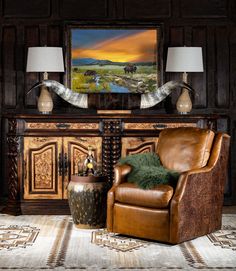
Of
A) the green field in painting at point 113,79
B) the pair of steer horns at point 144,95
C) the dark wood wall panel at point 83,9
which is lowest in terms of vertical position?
the pair of steer horns at point 144,95

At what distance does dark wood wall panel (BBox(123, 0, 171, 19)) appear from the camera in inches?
271

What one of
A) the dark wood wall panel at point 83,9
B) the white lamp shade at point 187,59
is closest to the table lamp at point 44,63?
the dark wood wall panel at point 83,9

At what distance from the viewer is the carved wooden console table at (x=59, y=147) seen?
6242 millimetres

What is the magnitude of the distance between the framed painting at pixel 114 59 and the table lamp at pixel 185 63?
0.35 m

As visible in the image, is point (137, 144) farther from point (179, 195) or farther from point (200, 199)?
point (179, 195)

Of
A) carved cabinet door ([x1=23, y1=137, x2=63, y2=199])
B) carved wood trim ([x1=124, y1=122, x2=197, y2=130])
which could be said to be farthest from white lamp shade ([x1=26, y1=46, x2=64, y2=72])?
carved wood trim ([x1=124, y1=122, x2=197, y2=130])

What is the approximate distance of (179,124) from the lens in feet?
20.6

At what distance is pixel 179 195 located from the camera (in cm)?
492

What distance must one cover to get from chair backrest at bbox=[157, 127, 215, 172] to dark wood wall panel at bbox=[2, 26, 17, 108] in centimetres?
201

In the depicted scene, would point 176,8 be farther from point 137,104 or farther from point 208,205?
point 208,205

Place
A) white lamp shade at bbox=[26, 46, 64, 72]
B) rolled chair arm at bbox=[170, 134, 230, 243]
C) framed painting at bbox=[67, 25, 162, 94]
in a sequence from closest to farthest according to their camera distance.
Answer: rolled chair arm at bbox=[170, 134, 230, 243], white lamp shade at bbox=[26, 46, 64, 72], framed painting at bbox=[67, 25, 162, 94]

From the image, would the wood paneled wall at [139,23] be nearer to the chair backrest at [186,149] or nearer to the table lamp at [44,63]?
the table lamp at [44,63]

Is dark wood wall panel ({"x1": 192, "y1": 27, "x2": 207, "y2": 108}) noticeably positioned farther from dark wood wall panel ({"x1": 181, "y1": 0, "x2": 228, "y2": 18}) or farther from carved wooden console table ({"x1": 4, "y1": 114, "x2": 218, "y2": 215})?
carved wooden console table ({"x1": 4, "y1": 114, "x2": 218, "y2": 215})

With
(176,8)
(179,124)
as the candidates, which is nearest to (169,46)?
(176,8)
